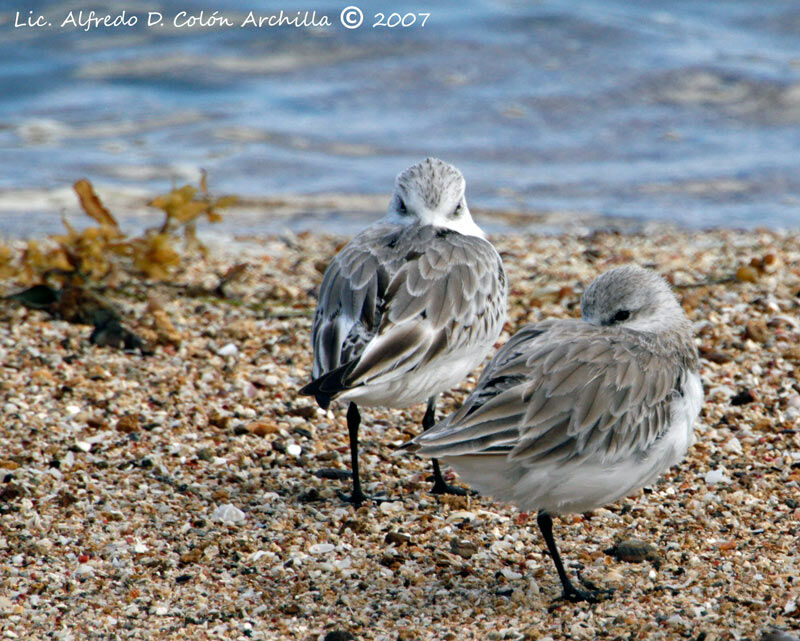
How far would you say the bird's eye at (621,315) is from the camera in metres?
3.77

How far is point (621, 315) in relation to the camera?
3779mm

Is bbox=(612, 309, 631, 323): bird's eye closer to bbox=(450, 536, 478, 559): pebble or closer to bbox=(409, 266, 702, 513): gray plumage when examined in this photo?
bbox=(409, 266, 702, 513): gray plumage

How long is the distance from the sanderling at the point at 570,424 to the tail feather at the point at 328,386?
0.43 meters

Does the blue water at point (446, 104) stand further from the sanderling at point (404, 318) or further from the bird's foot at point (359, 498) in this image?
the bird's foot at point (359, 498)

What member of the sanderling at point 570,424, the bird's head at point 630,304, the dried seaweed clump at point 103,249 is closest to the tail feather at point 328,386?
the sanderling at point 570,424

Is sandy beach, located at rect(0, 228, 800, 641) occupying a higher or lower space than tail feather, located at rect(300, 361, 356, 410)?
lower

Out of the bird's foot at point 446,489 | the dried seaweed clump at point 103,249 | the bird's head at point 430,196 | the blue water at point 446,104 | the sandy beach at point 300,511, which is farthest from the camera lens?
the blue water at point 446,104

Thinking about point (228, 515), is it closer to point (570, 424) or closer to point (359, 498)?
point (359, 498)

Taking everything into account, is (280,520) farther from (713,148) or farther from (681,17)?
(681,17)

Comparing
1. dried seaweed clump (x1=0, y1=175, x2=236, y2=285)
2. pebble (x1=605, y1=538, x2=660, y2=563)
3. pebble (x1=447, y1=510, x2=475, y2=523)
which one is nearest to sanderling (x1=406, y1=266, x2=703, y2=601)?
pebble (x1=605, y1=538, x2=660, y2=563)

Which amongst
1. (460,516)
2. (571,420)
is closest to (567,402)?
(571,420)

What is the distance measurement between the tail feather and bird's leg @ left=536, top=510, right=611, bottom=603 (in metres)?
0.77

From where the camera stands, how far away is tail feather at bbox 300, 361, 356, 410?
11.7ft

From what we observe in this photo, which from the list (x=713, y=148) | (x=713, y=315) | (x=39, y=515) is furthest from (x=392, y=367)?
(x=713, y=148)
